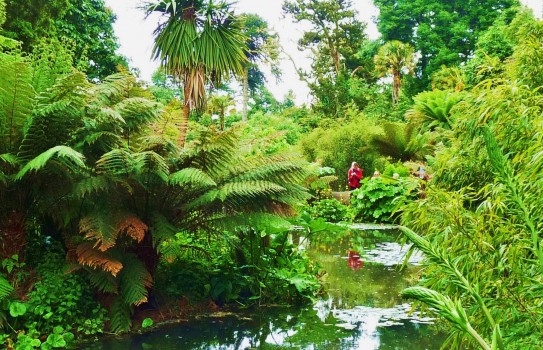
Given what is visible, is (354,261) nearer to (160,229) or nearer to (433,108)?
(160,229)

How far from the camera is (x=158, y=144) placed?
4758 millimetres

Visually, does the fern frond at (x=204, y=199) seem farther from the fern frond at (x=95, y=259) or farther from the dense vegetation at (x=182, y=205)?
the fern frond at (x=95, y=259)

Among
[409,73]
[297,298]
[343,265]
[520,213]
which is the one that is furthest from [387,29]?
[520,213]

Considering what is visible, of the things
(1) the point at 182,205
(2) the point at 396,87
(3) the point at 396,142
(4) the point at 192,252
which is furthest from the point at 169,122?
(2) the point at 396,87

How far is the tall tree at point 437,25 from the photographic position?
30.5 m

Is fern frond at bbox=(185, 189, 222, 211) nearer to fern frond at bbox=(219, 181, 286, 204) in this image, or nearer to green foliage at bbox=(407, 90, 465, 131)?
fern frond at bbox=(219, 181, 286, 204)

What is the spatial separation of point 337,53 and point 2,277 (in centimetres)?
3186

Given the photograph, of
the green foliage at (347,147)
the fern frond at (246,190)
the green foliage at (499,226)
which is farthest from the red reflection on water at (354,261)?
the green foliage at (347,147)

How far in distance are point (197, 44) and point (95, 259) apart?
11741 millimetres

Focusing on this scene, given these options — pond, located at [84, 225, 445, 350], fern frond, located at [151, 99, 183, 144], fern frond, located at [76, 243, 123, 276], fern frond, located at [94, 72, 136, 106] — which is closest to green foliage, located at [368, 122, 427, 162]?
pond, located at [84, 225, 445, 350]

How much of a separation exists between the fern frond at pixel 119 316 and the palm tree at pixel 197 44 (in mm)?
10618

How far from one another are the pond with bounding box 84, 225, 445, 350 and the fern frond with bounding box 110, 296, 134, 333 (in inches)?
4.7

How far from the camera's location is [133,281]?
4.44m

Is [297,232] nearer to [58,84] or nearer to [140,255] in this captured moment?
[140,255]
